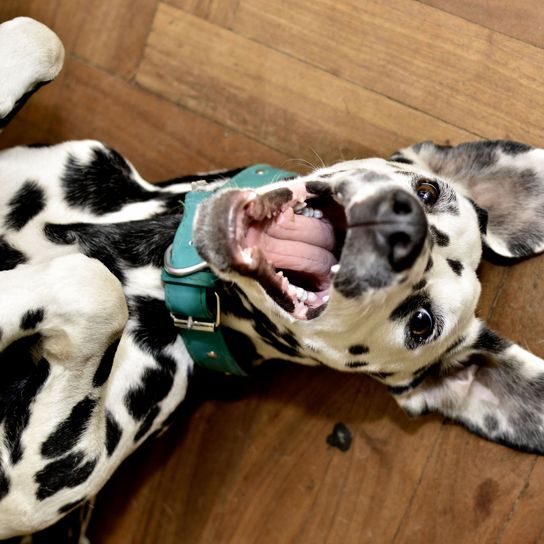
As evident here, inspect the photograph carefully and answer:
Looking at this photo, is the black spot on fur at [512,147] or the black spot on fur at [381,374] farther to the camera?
the black spot on fur at [512,147]

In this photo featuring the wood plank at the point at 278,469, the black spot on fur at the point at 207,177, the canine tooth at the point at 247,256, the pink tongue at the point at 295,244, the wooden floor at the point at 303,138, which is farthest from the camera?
the wood plank at the point at 278,469

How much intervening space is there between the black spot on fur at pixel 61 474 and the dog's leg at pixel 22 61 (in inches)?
48.9

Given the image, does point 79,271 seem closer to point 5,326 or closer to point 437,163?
point 5,326

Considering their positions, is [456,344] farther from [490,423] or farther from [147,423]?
[147,423]

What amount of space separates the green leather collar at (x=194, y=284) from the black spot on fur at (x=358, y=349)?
0.47 metres

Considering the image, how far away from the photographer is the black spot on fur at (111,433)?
2.41m

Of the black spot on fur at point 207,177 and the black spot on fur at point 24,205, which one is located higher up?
the black spot on fur at point 207,177

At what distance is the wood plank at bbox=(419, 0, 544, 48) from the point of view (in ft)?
9.09

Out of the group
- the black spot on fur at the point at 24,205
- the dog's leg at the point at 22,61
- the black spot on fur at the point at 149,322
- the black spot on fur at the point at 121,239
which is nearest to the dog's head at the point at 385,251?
the black spot on fur at the point at 149,322

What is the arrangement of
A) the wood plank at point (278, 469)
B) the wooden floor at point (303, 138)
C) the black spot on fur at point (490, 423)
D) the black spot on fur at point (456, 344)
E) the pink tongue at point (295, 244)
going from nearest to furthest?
the pink tongue at point (295, 244)
the black spot on fur at point (456, 344)
the black spot on fur at point (490, 423)
the wooden floor at point (303, 138)
the wood plank at point (278, 469)

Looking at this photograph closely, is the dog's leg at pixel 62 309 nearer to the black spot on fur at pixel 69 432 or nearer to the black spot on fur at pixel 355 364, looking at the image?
the black spot on fur at pixel 69 432

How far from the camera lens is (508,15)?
279 centimetres

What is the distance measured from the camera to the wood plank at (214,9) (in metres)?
3.03

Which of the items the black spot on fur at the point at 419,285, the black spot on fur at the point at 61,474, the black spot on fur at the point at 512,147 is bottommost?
the black spot on fur at the point at 61,474
